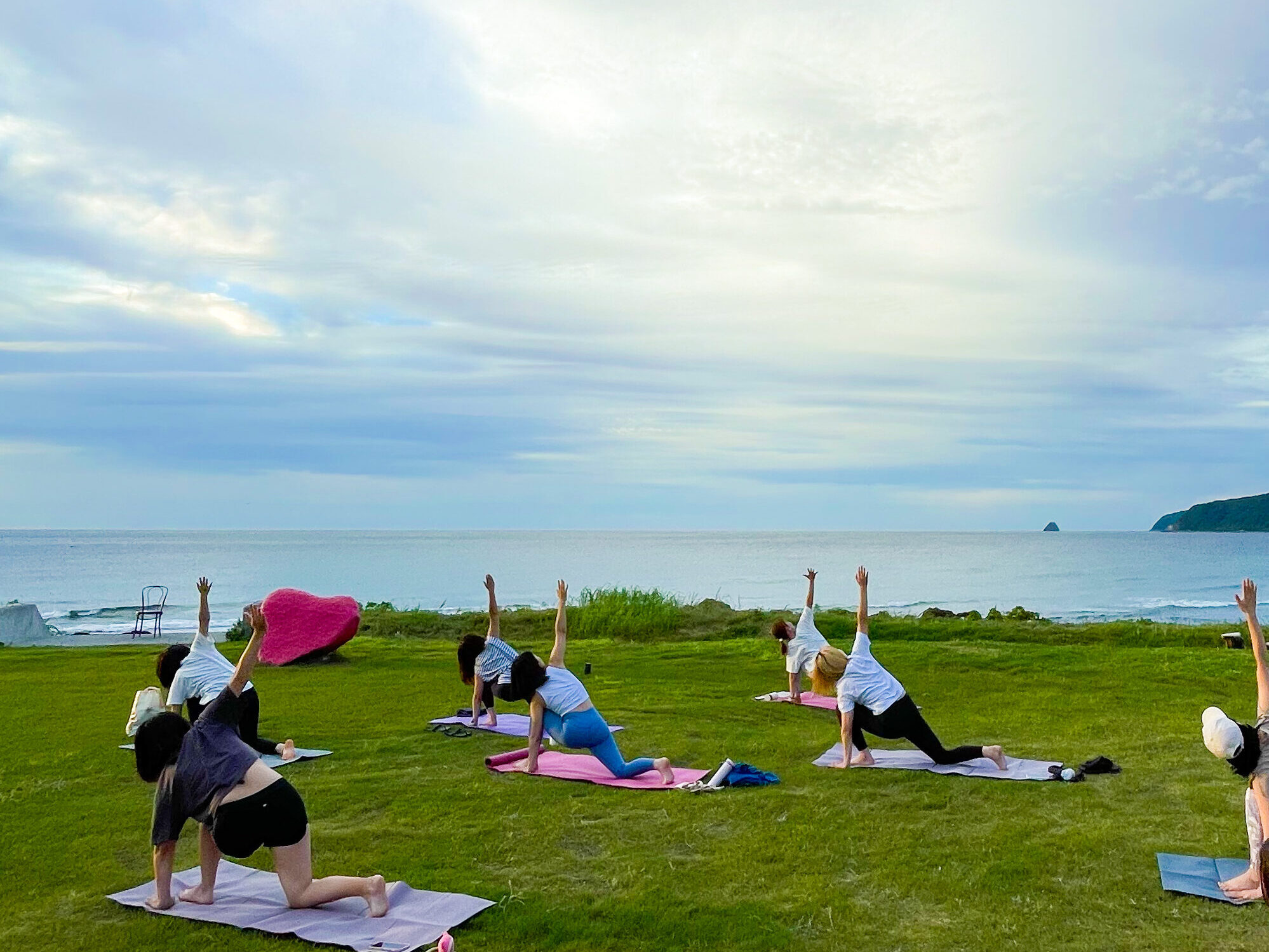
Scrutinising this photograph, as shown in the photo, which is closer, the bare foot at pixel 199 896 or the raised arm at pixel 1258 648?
the raised arm at pixel 1258 648

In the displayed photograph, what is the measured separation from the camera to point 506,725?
11.8m

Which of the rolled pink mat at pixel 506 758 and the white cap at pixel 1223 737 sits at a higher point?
the white cap at pixel 1223 737

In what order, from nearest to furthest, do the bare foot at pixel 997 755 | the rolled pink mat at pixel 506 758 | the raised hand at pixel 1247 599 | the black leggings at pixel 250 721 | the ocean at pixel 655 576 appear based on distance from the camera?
the raised hand at pixel 1247 599, the bare foot at pixel 997 755, the black leggings at pixel 250 721, the rolled pink mat at pixel 506 758, the ocean at pixel 655 576

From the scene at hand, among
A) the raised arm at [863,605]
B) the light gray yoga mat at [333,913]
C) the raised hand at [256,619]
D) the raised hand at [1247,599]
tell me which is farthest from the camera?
the raised arm at [863,605]

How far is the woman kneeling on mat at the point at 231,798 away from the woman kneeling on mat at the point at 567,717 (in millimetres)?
3204

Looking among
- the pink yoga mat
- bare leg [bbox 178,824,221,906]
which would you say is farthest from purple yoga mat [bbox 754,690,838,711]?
bare leg [bbox 178,824,221,906]

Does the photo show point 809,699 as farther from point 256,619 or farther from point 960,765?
point 256,619

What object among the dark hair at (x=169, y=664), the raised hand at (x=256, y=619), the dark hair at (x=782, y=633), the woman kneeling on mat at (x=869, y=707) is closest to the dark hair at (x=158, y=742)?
the raised hand at (x=256, y=619)

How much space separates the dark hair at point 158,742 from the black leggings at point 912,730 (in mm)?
5899

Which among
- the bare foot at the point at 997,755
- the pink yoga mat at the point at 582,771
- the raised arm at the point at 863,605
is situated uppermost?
the raised arm at the point at 863,605

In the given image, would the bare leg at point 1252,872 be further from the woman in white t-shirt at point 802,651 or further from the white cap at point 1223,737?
the woman in white t-shirt at point 802,651

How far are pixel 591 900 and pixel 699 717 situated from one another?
21.5ft

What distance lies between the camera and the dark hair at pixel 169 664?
9.11 meters

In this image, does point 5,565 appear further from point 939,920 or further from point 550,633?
point 939,920
